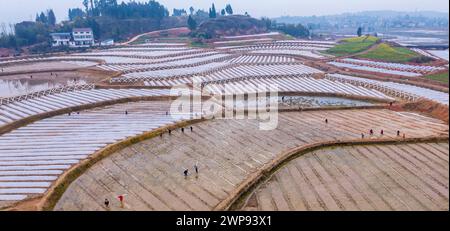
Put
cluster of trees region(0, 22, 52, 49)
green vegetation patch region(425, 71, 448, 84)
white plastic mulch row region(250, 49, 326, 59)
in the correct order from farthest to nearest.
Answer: cluster of trees region(0, 22, 52, 49) < white plastic mulch row region(250, 49, 326, 59) < green vegetation patch region(425, 71, 448, 84)

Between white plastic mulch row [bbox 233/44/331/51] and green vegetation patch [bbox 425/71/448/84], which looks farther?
white plastic mulch row [bbox 233/44/331/51]

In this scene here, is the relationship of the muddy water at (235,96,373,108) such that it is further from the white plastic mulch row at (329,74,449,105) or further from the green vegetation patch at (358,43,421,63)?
the green vegetation patch at (358,43,421,63)

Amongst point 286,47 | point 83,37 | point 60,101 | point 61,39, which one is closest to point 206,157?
point 60,101

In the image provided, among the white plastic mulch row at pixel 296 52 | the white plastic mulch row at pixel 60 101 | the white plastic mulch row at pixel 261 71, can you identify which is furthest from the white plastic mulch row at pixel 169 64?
the white plastic mulch row at pixel 60 101

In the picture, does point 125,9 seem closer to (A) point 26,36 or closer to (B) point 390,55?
(A) point 26,36

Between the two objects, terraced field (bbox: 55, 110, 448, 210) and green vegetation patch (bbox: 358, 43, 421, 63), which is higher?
green vegetation patch (bbox: 358, 43, 421, 63)

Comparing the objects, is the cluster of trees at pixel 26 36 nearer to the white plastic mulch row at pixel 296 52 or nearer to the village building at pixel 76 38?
the village building at pixel 76 38

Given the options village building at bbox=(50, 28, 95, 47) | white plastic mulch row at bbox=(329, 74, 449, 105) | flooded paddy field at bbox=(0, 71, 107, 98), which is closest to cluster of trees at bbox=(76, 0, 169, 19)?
village building at bbox=(50, 28, 95, 47)
